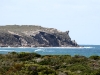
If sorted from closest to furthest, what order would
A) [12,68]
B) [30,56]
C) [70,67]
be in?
[12,68], [70,67], [30,56]

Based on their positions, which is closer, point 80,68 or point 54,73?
point 54,73

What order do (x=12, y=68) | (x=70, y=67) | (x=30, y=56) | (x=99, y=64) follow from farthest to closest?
(x=30, y=56) < (x=99, y=64) < (x=70, y=67) < (x=12, y=68)

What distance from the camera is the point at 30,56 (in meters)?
32.1

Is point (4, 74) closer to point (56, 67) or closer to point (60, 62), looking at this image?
point (56, 67)

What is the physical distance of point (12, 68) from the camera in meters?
23.3

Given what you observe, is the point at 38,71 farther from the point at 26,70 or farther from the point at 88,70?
the point at 88,70

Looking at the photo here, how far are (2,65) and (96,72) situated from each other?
720cm

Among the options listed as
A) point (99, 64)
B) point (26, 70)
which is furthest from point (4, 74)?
point (99, 64)

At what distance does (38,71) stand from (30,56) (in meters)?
9.94

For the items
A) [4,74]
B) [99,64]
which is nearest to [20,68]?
[4,74]

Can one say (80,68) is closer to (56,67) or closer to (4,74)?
(56,67)

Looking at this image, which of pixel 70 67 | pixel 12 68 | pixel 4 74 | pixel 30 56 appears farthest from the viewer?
pixel 30 56

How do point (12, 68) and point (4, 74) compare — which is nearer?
point (4, 74)

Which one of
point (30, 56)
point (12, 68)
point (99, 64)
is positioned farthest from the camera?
point (30, 56)
